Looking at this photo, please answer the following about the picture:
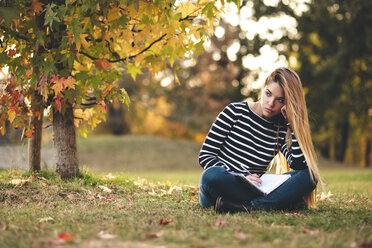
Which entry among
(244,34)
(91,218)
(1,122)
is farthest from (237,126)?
(244,34)

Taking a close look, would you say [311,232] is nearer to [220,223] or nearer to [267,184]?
[220,223]

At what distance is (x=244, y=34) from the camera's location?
18.3 metres

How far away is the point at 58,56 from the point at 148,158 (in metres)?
13.0

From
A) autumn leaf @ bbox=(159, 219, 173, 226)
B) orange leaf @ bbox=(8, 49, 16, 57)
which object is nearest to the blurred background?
orange leaf @ bbox=(8, 49, 16, 57)

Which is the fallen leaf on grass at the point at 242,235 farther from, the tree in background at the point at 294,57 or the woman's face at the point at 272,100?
the tree in background at the point at 294,57

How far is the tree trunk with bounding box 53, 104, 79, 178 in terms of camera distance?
4535 millimetres

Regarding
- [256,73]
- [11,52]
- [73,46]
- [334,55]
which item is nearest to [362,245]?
[73,46]

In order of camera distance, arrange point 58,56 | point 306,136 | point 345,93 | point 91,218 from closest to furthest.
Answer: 1. point 91,218
2. point 306,136
3. point 58,56
4. point 345,93

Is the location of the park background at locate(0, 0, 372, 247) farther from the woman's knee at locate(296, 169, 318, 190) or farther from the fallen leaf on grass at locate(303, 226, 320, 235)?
the fallen leaf on grass at locate(303, 226, 320, 235)

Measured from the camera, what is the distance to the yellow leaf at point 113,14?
11.3 ft

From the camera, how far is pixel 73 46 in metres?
3.74

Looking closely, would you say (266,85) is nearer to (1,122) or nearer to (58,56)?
(58,56)

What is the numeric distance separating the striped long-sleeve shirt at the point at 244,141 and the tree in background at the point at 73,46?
871mm

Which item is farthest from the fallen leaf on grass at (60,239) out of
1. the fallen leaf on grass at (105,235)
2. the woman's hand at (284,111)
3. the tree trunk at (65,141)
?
the tree trunk at (65,141)
